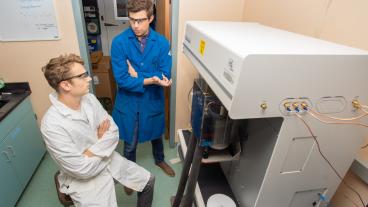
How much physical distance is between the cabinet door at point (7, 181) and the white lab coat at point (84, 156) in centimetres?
54

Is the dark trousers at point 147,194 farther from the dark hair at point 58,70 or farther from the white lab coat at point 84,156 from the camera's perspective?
the dark hair at point 58,70

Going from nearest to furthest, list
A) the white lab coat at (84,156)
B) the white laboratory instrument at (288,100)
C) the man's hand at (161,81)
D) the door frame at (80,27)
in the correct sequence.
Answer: the white laboratory instrument at (288,100), the white lab coat at (84,156), the man's hand at (161,81), the door frame at (80,27)

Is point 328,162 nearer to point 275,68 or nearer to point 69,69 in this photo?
point 275,68

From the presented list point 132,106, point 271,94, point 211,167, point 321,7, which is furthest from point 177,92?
point 271,94

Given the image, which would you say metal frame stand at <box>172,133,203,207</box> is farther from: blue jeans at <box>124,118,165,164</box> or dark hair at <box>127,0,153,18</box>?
dark hair at <box>127,0,153,18</box>

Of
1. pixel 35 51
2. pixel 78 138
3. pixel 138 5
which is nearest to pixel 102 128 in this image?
pixel 78 138

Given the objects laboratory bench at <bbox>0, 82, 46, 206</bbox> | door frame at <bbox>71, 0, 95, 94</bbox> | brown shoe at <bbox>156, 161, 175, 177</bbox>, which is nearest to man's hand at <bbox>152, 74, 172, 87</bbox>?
door frame at <bbox>71, 0, 95, 94</bbox>

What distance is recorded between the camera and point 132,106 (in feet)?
5.62

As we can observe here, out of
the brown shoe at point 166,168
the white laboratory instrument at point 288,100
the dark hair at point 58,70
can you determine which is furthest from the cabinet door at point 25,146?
the white laboratory instrument at point 288,100

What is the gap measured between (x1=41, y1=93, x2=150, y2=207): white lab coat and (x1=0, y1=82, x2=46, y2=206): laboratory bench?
583mm

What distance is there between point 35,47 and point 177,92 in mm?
1277

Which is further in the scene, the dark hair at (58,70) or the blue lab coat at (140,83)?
the blue lab coat at (140,83)

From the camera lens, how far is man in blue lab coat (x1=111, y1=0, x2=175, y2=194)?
154 centimetres

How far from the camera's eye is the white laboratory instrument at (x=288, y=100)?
0.67 meters
